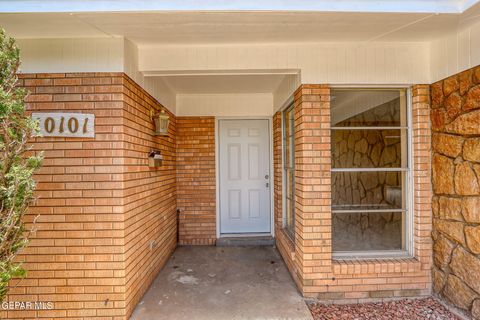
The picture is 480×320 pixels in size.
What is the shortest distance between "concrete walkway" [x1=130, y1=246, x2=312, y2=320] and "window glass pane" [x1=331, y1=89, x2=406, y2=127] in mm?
1902

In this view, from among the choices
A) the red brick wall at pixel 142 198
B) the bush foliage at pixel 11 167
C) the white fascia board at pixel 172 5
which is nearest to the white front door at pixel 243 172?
the red brick wall at pixel 142 198

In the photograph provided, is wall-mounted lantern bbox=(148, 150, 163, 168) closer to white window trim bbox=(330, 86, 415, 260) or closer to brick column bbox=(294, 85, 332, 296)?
brick column bbox=(294, 85, 332, 296)

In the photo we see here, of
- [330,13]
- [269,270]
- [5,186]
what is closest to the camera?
[5,186]

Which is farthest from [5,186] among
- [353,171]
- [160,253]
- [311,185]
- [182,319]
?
[353,171]

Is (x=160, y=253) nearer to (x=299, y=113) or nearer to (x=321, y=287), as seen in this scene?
(x=321, y=287)

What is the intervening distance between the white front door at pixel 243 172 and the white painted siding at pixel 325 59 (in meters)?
1.85

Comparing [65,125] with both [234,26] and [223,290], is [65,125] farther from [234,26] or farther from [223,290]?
[223,290]

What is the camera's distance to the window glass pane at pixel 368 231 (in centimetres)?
301

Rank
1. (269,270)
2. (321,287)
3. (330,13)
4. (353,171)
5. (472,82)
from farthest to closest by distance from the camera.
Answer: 1. (269,270)
2. (353,171)
3. (321,287)
4. (472,82)
5. (330,13)

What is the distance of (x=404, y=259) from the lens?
9.43 ft

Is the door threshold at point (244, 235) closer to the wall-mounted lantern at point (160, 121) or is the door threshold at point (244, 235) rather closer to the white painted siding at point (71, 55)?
the wall-mounted lantern at point (160, 121)

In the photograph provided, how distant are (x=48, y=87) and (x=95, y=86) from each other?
1.35ft

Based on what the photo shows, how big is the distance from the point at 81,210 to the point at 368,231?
2916 mm

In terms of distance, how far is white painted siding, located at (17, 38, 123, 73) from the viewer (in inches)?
96.4
